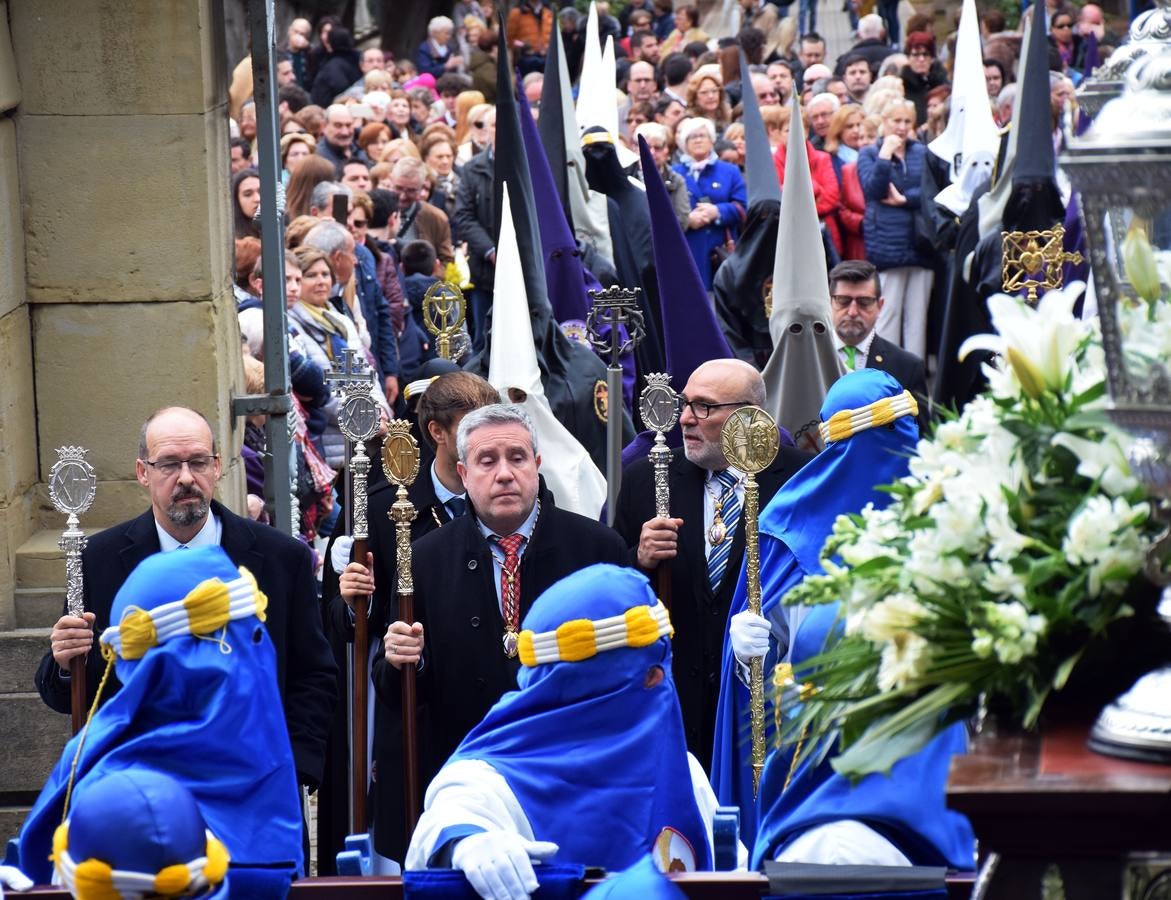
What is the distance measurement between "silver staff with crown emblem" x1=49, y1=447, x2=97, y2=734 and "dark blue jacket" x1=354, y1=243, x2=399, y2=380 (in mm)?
4842

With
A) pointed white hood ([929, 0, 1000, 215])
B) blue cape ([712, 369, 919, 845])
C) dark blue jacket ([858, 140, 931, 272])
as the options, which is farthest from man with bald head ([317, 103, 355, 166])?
blue cape ([712, 369, 919, 845])

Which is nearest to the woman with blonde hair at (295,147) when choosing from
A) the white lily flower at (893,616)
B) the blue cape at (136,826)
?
the blue cape at (136,826)

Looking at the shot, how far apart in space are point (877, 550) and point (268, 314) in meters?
4.83

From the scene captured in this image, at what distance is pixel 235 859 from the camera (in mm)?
4555

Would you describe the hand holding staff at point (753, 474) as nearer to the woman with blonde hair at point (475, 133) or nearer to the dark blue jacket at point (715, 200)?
the dark blue jacket at point (715, 200)

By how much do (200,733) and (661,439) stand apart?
230 centimetres

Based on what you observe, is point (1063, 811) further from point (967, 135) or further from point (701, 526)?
point (967, 135)

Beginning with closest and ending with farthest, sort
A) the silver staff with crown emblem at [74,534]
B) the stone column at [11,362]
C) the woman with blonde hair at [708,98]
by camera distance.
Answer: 1. the silver staff with crown emblem at [74,534]
2. the stone column at [11,362]
3. the woman with blonde hair at [708,98]

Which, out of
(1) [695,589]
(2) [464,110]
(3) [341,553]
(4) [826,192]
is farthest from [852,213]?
(3) [341,553]

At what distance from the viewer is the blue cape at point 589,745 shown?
4.54m

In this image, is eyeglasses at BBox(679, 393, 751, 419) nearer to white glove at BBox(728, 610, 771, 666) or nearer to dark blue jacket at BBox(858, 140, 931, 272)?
white glove at BBox(728, 610, 771, 666)

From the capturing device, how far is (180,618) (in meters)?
4.57

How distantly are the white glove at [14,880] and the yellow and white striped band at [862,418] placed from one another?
2.29 meters

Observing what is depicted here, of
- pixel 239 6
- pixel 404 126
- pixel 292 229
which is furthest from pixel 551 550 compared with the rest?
pixel 239 6
